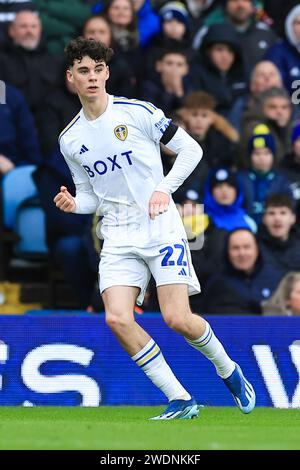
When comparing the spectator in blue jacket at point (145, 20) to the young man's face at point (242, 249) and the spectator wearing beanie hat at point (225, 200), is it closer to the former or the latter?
the spectator wearing beanie hat at point (225, 200)

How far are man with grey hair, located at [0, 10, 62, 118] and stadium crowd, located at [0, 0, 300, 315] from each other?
0.5 inches

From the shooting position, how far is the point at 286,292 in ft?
38.6

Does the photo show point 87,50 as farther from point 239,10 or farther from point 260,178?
point 239,10

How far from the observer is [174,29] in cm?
1412

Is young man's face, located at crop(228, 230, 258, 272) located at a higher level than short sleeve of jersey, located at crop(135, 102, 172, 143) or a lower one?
higher

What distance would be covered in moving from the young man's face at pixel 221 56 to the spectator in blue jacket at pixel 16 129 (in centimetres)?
218

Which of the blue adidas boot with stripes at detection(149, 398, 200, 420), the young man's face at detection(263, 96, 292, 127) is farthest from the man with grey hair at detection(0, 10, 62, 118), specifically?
the blue adidas boot with stripes at detection(149, 398, 200, 420)

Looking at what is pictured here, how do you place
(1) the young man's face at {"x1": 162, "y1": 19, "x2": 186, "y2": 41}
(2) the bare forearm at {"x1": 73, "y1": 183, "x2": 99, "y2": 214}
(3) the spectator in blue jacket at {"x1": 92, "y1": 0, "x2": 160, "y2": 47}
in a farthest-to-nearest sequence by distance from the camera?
1. (3) the spectator in blue jacket at {"x1": 92, "y1": 0, "x2": 160, "y2": 47}
2. (1) the young man's face at {"x1": 162, "y1": 19, "x2": 186, "y2": 41}
3. (2) the bare forearm at {"x1": 73, "y1": 183, "x2": 99, "y2": 214}

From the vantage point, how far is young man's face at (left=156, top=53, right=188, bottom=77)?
538 inches

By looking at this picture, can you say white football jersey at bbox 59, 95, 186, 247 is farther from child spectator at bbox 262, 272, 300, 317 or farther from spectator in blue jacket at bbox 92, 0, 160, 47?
spectator in blue jacket at bbox 92, 0, 160, 47

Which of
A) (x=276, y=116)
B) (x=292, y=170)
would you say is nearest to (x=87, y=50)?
(x=292, y=170)

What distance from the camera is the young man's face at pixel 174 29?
46.2 feet

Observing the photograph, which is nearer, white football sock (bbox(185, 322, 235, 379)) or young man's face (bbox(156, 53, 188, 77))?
white football sock (bbox(185, 322, 235, 379))

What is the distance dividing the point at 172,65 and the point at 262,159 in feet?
5.09
